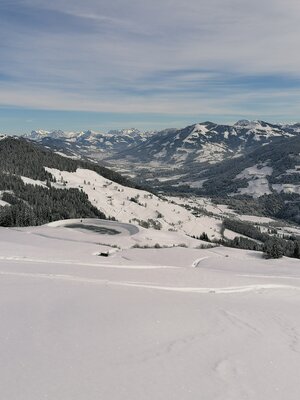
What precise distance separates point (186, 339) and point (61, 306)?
245 inches

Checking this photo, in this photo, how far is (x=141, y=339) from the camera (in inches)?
567

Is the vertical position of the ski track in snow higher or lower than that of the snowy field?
lower

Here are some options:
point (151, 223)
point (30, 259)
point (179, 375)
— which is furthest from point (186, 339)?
point (151, 223)

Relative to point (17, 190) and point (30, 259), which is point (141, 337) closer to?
point (30, 259)

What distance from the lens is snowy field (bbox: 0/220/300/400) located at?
10961 mm

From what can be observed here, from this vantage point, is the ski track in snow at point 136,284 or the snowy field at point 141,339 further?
the ski track in snow at point 136,284

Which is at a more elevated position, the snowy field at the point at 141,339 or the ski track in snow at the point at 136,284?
the snowy field at the point at 141,339

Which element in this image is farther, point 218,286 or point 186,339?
point 218,286

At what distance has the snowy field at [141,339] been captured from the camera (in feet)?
36.0

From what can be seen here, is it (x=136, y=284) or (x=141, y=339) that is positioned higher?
(x=141, y=339)

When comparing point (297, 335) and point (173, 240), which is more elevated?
point (297, 335)

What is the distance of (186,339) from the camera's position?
14.8 metres

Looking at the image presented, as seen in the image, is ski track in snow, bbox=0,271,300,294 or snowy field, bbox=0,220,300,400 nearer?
snowy field, bbox=0,220,300,400

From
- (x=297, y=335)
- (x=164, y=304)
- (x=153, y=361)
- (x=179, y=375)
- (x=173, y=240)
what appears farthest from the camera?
(x=173, y=240)
